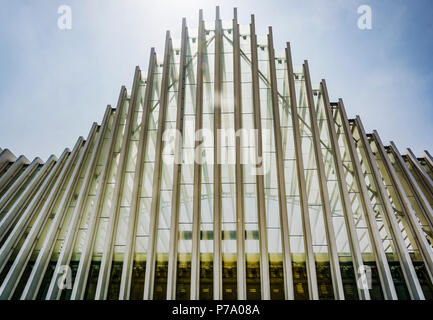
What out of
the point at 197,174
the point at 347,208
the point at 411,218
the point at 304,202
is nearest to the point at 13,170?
the point at 197,174

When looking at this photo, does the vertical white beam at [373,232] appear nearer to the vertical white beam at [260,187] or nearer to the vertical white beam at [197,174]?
the vertical white beam at [260,187]

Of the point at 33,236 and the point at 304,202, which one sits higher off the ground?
the point at 304,202

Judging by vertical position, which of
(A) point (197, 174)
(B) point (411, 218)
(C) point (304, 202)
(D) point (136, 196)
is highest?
(A) point (197, 174)

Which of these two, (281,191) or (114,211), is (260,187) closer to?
(281,191)

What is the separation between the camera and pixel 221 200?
12844 mm

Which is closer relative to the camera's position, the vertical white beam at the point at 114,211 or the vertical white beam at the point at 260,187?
the vertical white beam at the point at 260,187

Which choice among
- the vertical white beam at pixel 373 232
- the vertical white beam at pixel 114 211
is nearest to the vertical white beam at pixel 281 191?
the vertical white beam at pixel 373 232

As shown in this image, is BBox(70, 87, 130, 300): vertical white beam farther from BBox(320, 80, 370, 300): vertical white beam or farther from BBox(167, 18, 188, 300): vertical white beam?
BBox(320, 80, 370, 300): vertical white beam

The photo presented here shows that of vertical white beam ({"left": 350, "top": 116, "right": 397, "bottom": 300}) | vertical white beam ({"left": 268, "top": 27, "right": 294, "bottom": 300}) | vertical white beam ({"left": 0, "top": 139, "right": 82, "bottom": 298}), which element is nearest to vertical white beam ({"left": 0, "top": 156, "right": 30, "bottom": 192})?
vertical white beam ({"left": 0, "top": 139, "right": 82, "bottom": 298})

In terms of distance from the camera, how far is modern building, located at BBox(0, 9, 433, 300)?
1143 cm

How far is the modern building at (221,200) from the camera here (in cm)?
1143

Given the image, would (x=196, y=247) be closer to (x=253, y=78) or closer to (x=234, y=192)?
(x=234, y=192)

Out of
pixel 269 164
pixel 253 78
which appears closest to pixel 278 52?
pixel 253 78

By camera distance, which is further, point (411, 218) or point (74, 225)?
point (411, 218)
